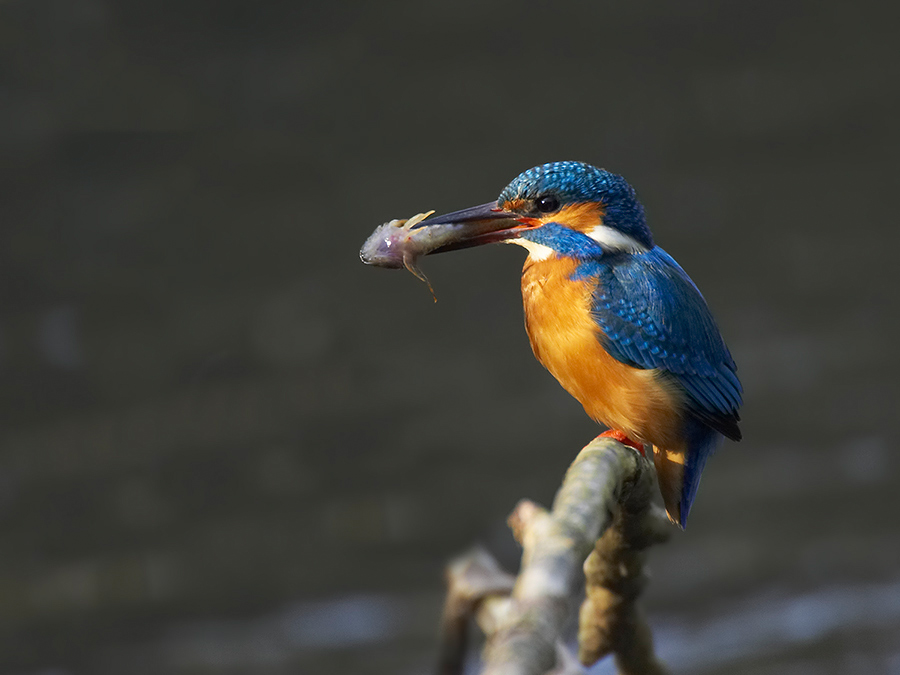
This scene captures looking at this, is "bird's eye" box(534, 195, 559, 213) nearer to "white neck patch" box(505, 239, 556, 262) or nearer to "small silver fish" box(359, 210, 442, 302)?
"white neck patch" box(505, 239, 556, 262)

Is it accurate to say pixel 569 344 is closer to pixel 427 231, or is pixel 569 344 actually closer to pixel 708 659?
pixel 427 231

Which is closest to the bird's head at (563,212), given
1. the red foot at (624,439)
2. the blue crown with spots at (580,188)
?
the blue crown with spots at (580,188)

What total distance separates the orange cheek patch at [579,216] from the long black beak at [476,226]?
4cm

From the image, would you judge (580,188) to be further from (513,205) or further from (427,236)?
(427,236)

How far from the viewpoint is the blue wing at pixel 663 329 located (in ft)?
3.88

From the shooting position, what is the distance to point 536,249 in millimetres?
1251

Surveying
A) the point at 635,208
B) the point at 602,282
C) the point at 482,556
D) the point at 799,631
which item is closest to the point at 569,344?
the point at 602,282

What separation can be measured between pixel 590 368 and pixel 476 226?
0.23 metres

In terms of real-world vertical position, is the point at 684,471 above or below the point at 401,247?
below

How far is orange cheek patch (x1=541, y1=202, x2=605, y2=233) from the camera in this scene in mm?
1201

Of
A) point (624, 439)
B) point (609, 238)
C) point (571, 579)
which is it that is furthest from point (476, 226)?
point (571, 579)

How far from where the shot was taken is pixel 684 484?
4.09ft

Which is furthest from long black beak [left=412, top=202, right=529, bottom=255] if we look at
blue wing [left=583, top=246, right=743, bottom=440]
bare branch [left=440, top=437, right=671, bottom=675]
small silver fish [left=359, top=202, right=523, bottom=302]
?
bare branch [left=440, top=437, right=671, bottom=675]

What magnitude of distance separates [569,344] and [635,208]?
0.19 m
